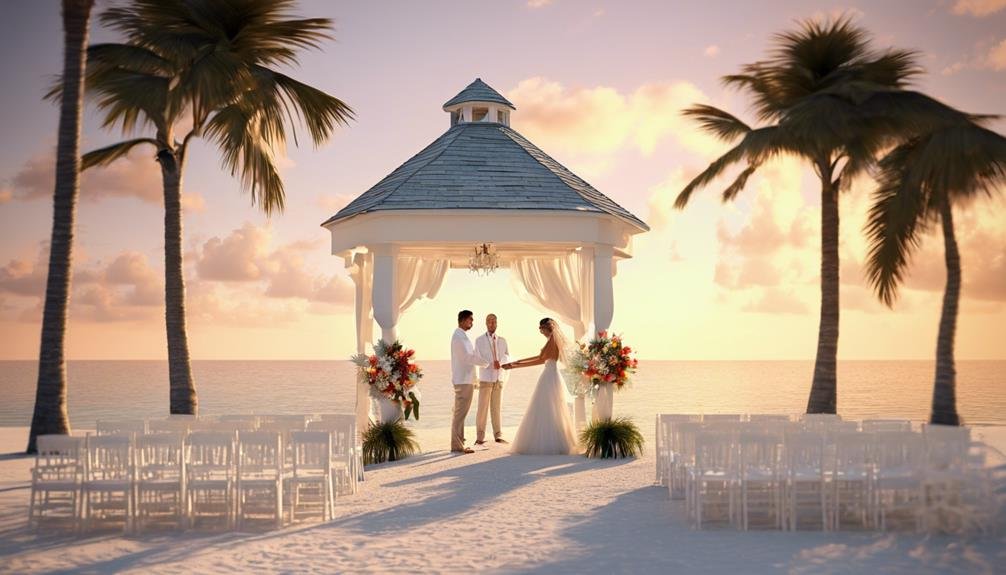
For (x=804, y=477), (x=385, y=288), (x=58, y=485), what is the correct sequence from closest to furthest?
(x=58, y=485) < (x=804, y=477) < (x=385, y=288)

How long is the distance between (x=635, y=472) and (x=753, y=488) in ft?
11.5

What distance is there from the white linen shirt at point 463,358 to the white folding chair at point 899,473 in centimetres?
725

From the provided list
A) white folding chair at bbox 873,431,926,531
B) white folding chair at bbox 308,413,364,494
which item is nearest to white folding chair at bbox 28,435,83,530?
white folding chair at bbox 308,413,364,494

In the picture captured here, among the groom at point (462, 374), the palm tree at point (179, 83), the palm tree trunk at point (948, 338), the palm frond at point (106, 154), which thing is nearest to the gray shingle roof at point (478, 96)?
the palm tree at point (179, 83)

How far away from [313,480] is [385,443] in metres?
5.23

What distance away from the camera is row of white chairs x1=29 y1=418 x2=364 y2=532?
869 cm

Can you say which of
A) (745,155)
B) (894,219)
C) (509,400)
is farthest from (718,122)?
(509,400)

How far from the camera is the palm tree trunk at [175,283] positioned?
1595cm

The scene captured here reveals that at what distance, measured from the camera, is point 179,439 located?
8.82m

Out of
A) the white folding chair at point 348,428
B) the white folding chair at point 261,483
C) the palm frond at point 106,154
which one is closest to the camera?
the white folding chair at point 261,483

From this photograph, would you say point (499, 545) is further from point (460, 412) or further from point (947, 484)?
point (460, 412)

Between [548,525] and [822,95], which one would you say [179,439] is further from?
[822,95]

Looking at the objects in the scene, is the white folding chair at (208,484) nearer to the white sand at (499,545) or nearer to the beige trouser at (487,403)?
the white sand at (499,545)

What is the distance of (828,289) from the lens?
1686 cm
